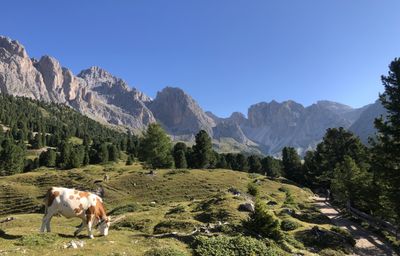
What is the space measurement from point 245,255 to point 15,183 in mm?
74740

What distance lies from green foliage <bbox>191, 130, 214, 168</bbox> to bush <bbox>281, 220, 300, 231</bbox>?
74.0 m

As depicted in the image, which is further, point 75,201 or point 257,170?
point 257,170

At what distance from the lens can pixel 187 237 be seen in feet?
78.3

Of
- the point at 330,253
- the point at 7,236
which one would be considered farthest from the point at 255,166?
the point at 7,236

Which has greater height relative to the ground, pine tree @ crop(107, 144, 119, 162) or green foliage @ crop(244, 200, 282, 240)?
pine tree @ crop(107, 144, 119, 162)

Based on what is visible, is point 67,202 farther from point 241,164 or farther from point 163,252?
point 241,164

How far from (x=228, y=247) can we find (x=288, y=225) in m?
21.0

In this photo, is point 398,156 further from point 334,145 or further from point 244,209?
point 334,145

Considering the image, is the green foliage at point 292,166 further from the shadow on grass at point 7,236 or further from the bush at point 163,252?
the shadow on grass at point 7,236

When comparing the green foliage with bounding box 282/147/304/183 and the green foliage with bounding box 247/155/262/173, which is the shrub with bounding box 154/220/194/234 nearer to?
the green foliage with bounding box 282/147/304/183

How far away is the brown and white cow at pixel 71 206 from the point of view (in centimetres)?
2094

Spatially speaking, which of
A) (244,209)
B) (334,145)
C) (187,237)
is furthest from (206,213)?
(334,145)

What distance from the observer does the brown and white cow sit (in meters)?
20.9

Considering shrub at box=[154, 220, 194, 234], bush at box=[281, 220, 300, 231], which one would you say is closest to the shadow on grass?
shrub at box=[154, 220, 194, 234]
